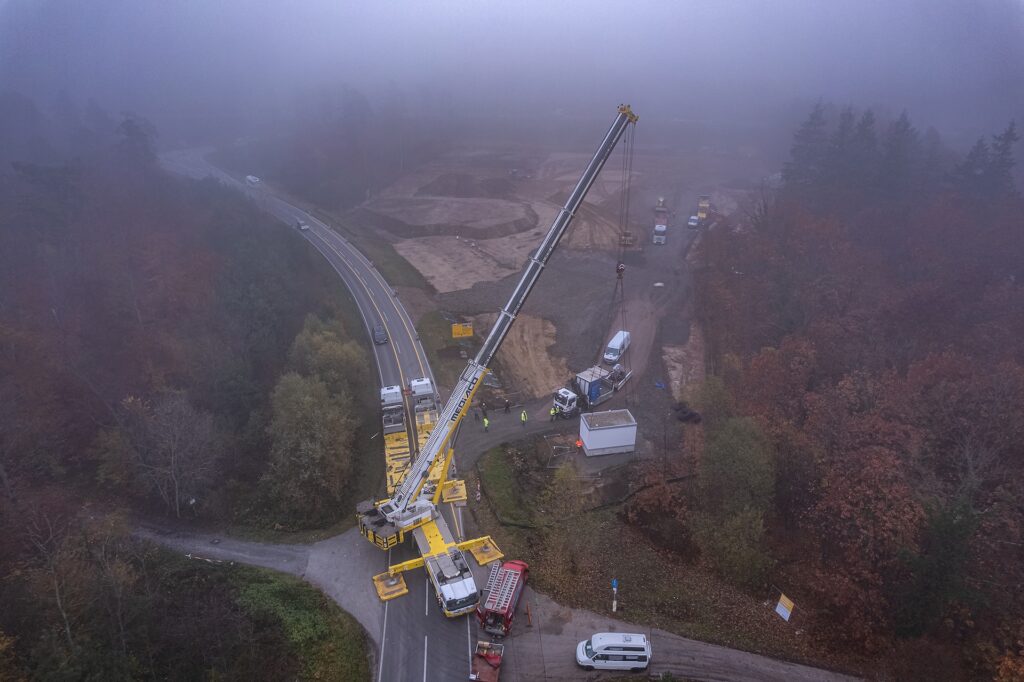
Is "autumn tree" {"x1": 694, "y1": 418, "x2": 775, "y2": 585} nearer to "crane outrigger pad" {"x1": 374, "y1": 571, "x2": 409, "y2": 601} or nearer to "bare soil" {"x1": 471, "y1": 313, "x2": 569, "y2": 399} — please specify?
"crane outrigger pad" {"x1": 374, "y1": 571, "x2": 409, "y2": 601}

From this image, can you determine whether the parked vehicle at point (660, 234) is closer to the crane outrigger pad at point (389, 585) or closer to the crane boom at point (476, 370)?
the crane boom at point (476, 370)

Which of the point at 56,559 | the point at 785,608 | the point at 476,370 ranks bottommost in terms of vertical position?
the point at 785,608

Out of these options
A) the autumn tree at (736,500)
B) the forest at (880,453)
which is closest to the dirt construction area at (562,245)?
the forest at (880,453)

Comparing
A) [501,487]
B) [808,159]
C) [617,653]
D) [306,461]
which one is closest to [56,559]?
[306,461]

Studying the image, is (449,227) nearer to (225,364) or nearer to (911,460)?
(225,364)

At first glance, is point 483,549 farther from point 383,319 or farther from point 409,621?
point 383,319

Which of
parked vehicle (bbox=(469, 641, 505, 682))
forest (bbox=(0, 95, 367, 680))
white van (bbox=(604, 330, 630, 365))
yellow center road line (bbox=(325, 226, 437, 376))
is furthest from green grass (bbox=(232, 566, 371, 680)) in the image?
white van (bbox=(604, 330, 630, 365))
